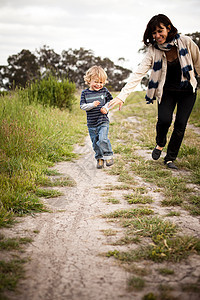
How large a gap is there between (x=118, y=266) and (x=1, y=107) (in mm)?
5365

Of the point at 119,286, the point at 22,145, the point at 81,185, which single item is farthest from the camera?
the point at 22,145

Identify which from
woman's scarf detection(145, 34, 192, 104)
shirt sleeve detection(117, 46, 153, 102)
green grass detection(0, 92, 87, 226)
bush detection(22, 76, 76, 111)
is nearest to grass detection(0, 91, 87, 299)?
green grass detection(0, 92, 87, 226)

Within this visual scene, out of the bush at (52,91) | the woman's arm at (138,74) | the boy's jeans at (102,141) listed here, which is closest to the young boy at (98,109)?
the boy's jeans at (102,141)

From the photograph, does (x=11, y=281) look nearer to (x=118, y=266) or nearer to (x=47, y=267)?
(x=47, y=267)

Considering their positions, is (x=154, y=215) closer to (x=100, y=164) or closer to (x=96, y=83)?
(x=100, y=164)

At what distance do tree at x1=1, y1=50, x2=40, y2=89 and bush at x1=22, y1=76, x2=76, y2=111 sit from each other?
2478 centimetres

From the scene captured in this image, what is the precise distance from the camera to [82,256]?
2.07 meters

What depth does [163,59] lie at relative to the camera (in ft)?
13.1

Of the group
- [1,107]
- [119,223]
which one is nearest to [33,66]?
[1,107]

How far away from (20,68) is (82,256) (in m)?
35.8

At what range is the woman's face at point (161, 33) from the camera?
373cm

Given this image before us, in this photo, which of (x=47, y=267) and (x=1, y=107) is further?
(x=1, y=107)

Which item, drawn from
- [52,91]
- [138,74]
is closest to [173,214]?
[138,74]

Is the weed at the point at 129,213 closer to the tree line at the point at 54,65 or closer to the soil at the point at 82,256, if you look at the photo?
the soil at the point at 82,256
